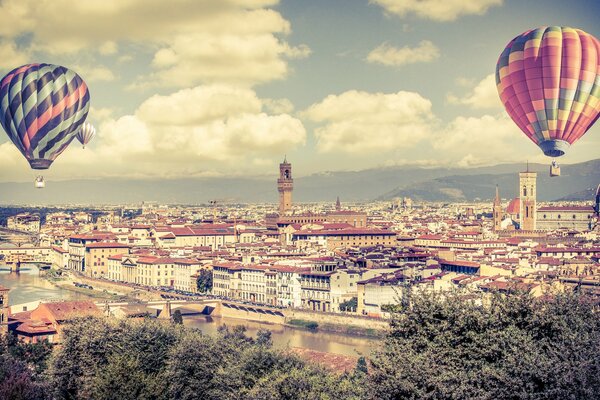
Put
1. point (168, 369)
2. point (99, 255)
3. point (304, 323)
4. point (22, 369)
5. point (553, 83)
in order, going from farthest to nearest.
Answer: point (99, 255), point (304, 323), point (553, 83), point (22, 369), point (168, 369)

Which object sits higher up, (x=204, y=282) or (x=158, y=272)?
(x=158, y=272)

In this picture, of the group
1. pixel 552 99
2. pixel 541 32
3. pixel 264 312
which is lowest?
pixel 264 312

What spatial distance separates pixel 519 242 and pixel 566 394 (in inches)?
1955

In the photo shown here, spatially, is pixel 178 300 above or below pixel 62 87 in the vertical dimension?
below

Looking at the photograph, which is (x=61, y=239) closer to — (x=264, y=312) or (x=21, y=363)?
(x=264, y=312)

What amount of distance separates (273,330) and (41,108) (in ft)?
46.1

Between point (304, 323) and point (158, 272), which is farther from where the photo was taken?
point (158, 272)

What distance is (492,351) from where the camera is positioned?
546 inches

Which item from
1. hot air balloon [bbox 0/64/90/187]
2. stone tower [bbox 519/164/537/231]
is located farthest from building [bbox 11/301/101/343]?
stone tower [bbox 519/164/537/231]

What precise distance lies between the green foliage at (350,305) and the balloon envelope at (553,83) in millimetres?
16667

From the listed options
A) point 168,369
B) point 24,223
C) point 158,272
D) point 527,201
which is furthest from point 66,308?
point 24,223

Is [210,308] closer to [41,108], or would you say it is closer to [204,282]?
[204,282]

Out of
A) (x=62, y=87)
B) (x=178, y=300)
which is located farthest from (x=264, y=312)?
(x=62, y=87)

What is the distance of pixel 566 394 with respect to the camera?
12.5m
